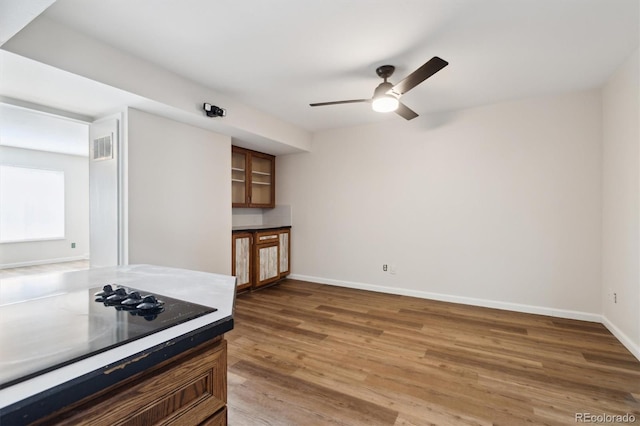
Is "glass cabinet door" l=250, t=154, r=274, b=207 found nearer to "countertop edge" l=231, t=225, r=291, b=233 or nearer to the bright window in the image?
"countertop edge" l=231, t=225, r=291, b=233

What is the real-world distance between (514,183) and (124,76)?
13.5 feet

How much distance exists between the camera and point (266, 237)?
14.7 ft

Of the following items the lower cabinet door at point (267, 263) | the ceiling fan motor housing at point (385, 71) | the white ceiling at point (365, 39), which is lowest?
the lower cabinet door at point (267, 263)

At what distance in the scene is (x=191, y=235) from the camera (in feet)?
11.1

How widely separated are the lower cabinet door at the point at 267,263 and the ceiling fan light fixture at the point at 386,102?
104 inches

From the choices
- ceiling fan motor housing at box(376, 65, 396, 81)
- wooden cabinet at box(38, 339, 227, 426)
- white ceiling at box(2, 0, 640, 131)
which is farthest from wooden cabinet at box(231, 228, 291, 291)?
wooden cabinet at box(38, 339, 227, 426)

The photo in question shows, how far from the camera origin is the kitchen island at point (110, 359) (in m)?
0.52

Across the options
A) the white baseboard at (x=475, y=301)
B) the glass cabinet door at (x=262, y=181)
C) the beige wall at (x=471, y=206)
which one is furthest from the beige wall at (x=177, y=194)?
the white baseboard at (x=475, y=301)

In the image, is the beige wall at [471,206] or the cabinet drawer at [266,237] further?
the cabinet drawer at [266,237]

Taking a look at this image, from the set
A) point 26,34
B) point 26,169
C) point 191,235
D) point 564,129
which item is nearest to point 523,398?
point 564,129

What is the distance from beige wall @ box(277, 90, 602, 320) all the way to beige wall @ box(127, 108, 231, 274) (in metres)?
1.60

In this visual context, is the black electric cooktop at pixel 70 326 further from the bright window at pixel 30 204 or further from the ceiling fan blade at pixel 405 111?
the bright window at pixel 30 204

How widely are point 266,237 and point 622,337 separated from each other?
4.06 m

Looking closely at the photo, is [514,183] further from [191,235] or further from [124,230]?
[124,230]
